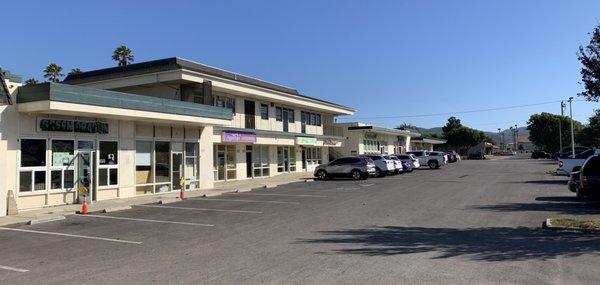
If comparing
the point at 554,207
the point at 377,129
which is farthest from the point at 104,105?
the point at 377,129

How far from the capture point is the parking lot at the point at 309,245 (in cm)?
781

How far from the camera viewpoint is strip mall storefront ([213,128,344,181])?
31703mm

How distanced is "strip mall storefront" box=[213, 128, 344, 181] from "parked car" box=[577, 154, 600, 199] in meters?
19.6

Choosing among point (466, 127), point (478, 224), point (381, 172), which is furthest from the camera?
point (466, 127)

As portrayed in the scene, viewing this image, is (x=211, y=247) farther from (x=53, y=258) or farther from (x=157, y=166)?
(x=157, y=166)

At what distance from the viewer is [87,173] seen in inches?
766

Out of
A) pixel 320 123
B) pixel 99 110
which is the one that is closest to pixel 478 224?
pixel 99 110

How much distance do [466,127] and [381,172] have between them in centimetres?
8744

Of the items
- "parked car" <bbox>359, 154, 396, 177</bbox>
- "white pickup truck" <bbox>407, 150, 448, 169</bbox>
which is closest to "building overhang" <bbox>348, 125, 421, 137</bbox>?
"white pickup truck" <bbox>407, 150, 448, 169</bbox>

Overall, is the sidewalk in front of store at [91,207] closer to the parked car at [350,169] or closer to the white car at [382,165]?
the parked car at [350,169]

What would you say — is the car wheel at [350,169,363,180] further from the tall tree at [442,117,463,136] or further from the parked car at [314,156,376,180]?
the tall tree at [442,117,463,136]

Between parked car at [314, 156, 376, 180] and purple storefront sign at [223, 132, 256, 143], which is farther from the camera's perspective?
parked car at [314, 156, 376, 180]

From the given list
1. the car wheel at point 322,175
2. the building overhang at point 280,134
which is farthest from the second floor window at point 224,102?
the car wheel at point 322,175

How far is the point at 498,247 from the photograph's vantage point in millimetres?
9805
